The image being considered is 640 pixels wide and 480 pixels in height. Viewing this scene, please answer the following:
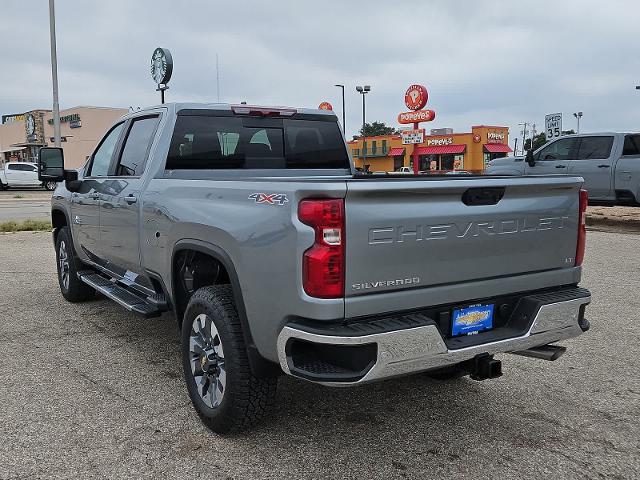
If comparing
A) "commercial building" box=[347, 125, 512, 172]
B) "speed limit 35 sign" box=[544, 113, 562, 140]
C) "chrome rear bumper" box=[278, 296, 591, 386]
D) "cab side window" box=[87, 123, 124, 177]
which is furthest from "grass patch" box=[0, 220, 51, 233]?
"commercial building" box=[347, 125, 512, 172]

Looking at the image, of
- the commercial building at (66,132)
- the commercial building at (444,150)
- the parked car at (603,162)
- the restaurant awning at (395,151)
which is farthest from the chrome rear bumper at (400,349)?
the restaurant awning at (395,151)

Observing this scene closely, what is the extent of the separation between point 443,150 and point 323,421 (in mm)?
56081

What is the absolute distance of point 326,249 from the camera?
2.64m

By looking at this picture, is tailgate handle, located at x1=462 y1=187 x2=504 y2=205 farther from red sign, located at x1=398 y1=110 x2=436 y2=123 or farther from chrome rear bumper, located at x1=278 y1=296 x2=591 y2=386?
red sign, located at x1=398 y1=110 x2=436 y2=123

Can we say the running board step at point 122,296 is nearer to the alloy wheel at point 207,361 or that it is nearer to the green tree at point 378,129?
the alloy wheel at point 207,361

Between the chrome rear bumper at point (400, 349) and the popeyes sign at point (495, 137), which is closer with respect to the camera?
the chrome rear bumper at point (400, 349)

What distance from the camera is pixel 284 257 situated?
275 centimetres

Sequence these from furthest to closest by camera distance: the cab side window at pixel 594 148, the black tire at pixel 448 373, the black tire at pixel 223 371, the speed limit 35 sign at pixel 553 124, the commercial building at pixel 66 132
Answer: the commercial building at pixel 66 132
the speed limit 35 sign at pixel 553 124
the cab side window at pixel 594 148
the black tire at pixel 448 373
the black tire at pixel 223 371

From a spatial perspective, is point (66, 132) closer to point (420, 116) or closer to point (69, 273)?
point (420, 116)

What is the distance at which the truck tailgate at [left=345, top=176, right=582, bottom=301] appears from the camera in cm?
269

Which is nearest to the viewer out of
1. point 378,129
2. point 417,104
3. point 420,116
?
point 417,104

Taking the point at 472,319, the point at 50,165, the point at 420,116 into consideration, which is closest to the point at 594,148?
the point at 50,165

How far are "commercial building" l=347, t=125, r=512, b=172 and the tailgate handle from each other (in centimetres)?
4871

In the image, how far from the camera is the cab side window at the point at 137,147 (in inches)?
180
